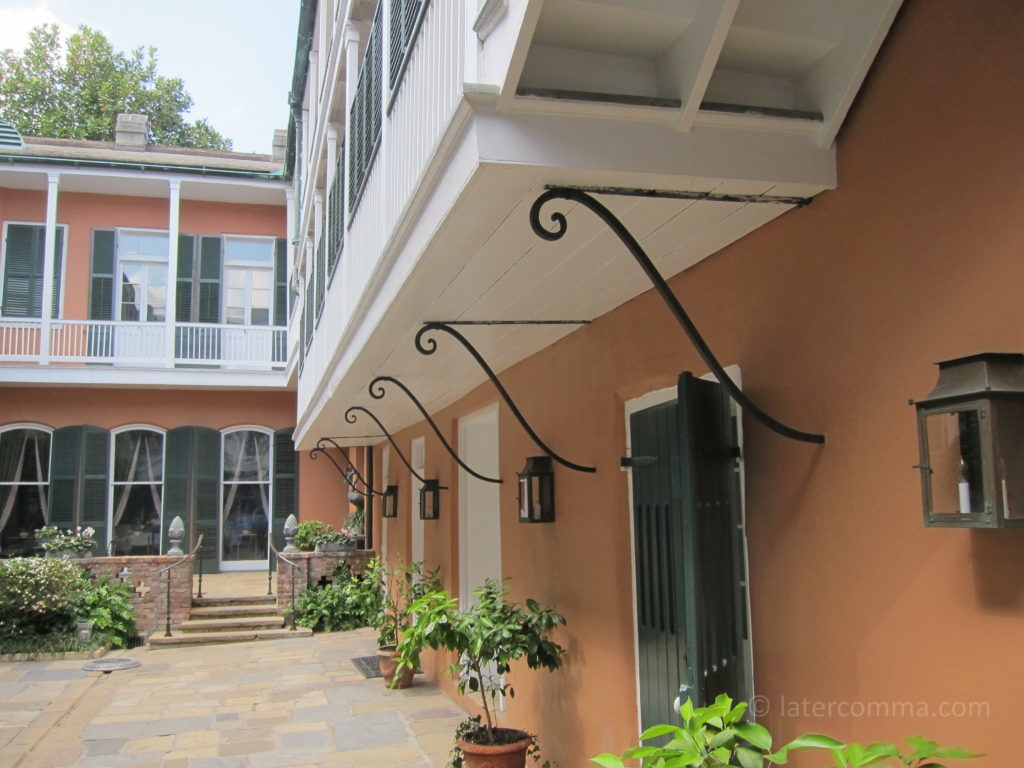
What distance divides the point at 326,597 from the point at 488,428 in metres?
5.84

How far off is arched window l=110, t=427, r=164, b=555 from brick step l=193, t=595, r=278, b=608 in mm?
3290

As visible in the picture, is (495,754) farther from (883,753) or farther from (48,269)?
(48,269)

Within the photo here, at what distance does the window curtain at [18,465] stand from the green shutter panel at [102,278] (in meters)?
2.30

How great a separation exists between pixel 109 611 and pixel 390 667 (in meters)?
4.72

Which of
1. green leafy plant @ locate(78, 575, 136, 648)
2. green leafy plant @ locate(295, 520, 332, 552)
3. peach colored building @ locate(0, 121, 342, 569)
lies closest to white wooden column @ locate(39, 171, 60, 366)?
peach colored building @ locate(0, 121, 342, 569)

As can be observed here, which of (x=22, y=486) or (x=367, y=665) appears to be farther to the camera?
(x=22, y=486)

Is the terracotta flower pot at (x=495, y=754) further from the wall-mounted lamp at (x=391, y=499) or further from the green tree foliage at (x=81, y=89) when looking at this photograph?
the green tree foliage at (x=81, y=89)

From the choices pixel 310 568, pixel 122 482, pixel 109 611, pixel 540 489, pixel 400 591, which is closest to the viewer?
pixel 540 489

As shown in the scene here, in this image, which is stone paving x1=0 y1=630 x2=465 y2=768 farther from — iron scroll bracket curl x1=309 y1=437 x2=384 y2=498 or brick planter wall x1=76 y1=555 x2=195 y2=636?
iron scroll bracket curl x1=309 y1=437 x2=384 y2=498

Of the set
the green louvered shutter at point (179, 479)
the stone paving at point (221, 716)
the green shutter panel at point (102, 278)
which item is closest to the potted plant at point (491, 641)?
the stone paving at point (221, 716)

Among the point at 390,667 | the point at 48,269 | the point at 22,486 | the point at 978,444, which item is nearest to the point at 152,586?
the point at 22,486

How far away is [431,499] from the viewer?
7.79 meters

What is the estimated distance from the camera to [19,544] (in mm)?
14742

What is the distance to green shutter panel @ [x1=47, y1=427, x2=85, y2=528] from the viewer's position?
14664 millimetres
